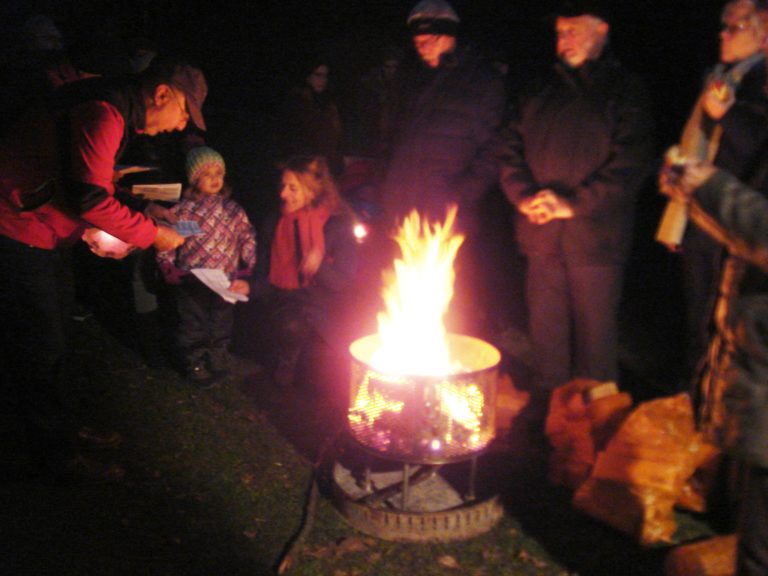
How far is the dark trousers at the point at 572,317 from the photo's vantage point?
4.84 m

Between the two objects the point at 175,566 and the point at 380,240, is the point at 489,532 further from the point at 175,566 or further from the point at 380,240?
the point at 380,240

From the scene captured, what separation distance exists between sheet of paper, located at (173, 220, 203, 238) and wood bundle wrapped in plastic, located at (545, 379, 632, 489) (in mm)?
3016

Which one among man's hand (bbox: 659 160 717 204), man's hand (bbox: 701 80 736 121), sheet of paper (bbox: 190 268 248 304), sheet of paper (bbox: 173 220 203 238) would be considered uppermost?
man's hand (bbox: 701 80 736 121)

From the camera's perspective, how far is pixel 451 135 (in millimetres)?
5352

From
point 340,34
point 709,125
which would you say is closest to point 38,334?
point 709,125

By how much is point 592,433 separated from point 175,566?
2.58 metres

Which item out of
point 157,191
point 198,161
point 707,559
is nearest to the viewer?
point 707,559

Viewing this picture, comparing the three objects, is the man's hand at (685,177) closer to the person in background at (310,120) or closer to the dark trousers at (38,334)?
the dark trousers at (38,334)

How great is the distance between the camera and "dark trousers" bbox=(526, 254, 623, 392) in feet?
15.9

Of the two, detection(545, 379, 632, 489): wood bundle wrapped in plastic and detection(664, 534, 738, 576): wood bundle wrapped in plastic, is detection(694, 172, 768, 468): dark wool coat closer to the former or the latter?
detection(664, 534, 738, 576): wood bundle wrapped in plastic

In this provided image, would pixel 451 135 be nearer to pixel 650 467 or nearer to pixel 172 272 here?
pixel 172 272

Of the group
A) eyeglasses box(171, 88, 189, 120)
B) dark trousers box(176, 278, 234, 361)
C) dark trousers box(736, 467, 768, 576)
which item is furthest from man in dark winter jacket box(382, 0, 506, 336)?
dark trousers box(736, 467, 768, 576)

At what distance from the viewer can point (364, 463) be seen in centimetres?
468

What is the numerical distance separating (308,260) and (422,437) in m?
2.55
